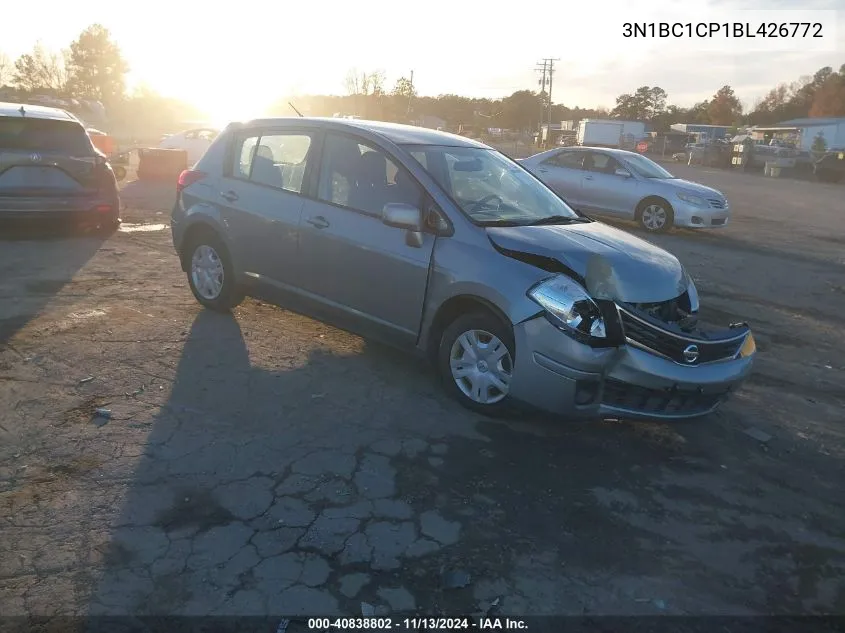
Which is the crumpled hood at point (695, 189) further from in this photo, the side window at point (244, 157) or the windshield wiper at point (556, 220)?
the side window at point (244, 157)

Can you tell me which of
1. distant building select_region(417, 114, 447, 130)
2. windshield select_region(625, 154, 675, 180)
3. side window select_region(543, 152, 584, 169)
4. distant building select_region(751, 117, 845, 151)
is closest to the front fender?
windshield select_region(625, 154, 675, 180)

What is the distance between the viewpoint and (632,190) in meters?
13.2

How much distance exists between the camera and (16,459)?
3.64 m

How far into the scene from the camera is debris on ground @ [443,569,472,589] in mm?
2838

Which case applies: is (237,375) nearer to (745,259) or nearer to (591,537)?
(591,537)

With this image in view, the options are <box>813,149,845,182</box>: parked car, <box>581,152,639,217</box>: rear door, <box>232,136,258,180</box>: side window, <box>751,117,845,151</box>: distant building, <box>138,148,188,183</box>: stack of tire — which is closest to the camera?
<box>232,136,258,180</box>: side window

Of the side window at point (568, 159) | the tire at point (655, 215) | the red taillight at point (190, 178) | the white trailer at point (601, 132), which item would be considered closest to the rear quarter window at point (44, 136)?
the red taillight at point (190, 178)

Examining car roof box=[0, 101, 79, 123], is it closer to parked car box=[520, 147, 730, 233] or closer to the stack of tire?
the stack of tire

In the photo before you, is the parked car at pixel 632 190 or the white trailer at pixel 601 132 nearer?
the parked car at pixel 632 190

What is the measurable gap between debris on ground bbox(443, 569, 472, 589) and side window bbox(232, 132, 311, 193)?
336 centimetres

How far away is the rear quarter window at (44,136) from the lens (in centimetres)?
823

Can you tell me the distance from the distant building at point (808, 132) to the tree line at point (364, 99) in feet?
43.8

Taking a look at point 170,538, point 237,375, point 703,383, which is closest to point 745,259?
point 703,383

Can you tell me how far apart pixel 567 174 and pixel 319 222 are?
967cm
